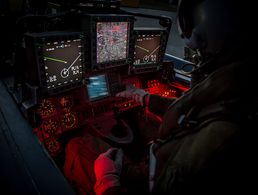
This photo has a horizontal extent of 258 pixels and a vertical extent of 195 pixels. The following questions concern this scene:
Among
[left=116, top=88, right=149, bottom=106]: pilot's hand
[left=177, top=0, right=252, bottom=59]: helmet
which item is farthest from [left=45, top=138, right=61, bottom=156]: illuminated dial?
[left=177, top=0, right=252, bottom=59]: helmet

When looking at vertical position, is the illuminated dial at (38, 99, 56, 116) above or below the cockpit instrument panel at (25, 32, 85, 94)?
below

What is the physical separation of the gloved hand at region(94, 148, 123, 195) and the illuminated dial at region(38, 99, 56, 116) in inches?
31.7

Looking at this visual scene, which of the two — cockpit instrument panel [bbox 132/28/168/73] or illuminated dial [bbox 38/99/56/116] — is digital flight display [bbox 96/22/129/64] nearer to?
cockpit instrument panel [bbox 132/28/168/73]

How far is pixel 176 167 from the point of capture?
90 centimetres

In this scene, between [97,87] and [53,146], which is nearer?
[53,146]

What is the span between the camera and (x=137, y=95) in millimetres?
2287

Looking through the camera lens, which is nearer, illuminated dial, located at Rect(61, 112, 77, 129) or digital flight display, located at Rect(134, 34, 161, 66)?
illuminated dial, located at Rect(61, 112, 77, 129)

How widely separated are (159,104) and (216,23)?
1122mm

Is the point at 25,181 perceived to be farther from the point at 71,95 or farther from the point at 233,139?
the point at 71,95

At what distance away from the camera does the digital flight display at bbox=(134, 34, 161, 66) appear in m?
2.54

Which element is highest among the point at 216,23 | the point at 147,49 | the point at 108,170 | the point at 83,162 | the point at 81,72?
the point at 216,23

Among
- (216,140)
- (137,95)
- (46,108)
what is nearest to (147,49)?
(137,95)

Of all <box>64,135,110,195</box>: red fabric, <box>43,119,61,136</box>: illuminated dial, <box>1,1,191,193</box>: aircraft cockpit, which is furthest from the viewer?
<box>43,119,61,136</box>: illuminated dial

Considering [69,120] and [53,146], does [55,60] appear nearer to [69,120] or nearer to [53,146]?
[69,120]
